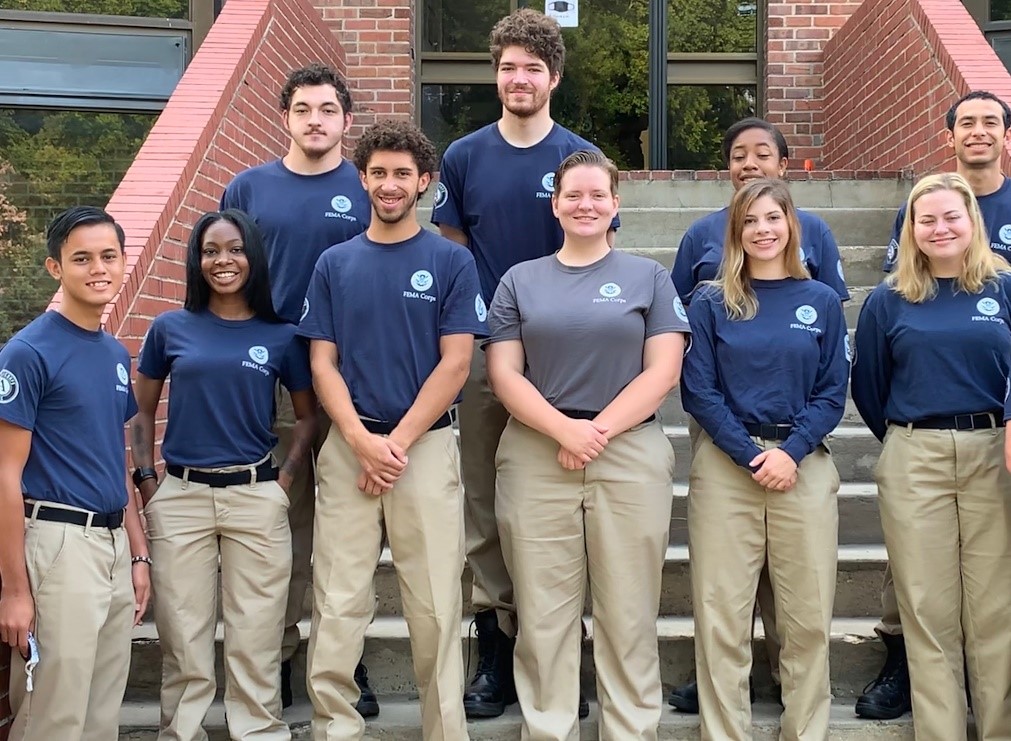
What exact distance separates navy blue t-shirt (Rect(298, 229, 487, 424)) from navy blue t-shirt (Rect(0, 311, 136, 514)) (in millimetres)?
700

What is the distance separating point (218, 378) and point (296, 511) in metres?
0.64

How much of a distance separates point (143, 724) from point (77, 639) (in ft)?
2.57

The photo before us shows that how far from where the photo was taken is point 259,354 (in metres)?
3.78

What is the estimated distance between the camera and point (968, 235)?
3.79 metres

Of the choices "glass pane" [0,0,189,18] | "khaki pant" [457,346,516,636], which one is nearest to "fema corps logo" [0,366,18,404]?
"khaki pant" [457,346,516,636]

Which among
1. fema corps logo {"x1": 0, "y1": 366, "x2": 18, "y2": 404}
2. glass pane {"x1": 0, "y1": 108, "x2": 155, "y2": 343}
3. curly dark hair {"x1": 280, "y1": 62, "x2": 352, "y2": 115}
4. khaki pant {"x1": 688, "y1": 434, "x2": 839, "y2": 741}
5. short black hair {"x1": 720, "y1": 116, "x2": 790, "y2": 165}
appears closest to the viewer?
fema corps logo {"x1": 0, "y1": 366, "x2": 18, "y2": 404}

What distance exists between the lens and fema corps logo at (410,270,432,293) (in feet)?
12.1

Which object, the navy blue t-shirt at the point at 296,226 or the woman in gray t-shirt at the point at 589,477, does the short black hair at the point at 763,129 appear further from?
the navy blue t-shirt at the point at 296,226

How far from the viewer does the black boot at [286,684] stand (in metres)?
4.02

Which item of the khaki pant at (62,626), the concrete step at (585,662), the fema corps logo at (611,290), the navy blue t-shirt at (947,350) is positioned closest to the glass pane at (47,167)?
the concrete step at (585,662)

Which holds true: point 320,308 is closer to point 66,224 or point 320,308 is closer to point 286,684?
point 66,224

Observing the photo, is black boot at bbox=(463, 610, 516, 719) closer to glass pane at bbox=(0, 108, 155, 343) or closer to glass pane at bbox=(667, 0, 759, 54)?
glass pane at bbox=(0, 108, 155, 343)

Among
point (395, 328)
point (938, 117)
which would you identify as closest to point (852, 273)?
point (938, 117)

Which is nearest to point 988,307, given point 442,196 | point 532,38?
point 532,38
